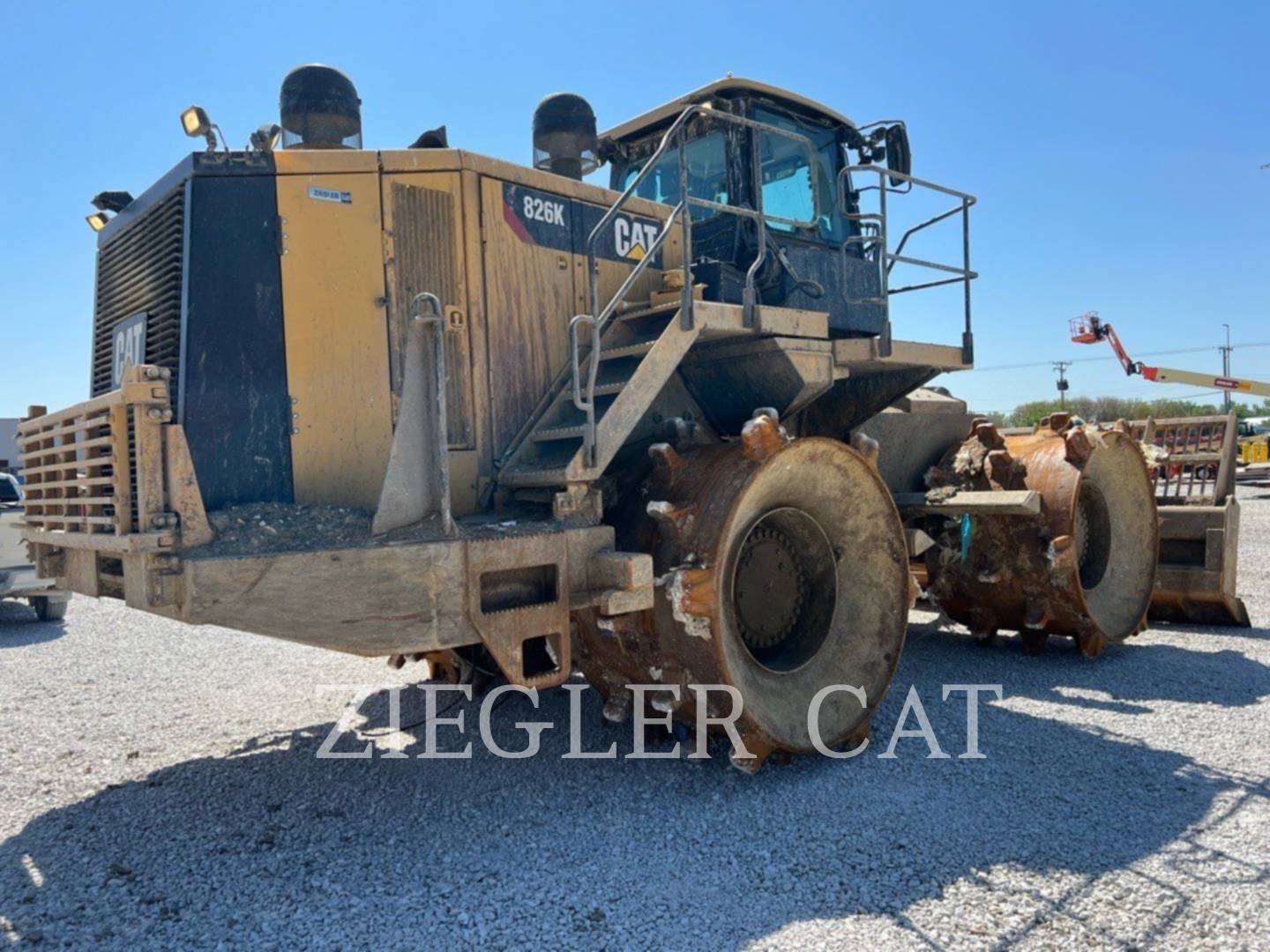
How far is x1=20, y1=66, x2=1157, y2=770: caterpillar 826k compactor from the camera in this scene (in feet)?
11.6

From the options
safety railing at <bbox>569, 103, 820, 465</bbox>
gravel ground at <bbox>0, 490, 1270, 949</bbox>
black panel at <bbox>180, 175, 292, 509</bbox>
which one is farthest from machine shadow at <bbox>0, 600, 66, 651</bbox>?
safety railing at <bbox>569, 103, 820, 465</bbox>

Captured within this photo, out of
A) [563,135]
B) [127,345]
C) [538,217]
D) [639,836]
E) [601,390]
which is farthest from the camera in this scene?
[563,135]

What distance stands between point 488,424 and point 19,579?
807 centimetres

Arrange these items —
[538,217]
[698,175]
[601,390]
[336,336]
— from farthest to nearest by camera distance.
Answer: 1. [698,175]
2. [538,217]
3. [601,390]
4. [336,336]

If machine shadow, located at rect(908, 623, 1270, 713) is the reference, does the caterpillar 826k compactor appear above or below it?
above

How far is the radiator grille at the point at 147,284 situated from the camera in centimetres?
405

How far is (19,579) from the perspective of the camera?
32.5ft

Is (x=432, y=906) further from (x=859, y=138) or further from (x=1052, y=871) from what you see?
(x=859, y=138)

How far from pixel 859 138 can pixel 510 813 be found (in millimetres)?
4840

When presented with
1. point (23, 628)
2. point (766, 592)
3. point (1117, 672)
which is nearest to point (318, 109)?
point (766, 592)

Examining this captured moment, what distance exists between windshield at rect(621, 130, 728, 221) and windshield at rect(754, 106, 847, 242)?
0.29 m

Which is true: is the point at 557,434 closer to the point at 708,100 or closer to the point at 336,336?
the point at 336,336

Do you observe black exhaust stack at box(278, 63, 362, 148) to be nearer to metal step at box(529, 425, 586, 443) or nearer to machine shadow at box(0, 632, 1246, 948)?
Result: metal step at box(529, 425, 586, 443)

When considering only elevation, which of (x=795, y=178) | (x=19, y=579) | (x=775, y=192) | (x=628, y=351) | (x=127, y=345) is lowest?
(x=19, y=579)
